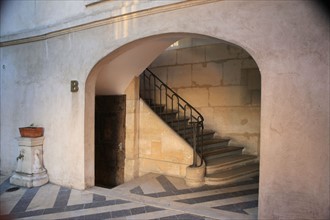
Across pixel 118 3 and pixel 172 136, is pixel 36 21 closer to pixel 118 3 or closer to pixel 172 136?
pixel 118 3

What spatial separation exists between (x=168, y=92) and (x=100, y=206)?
366cm

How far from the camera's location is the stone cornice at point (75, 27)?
329 centimetres

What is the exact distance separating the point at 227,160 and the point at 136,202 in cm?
215

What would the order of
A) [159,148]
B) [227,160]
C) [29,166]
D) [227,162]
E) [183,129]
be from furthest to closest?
[183,129] → [159,148] → [227,160] → [227,162] → [29,166]

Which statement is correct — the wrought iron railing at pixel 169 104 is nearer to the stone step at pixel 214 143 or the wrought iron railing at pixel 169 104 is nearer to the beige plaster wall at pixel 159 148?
the stone step at pixel 214 143

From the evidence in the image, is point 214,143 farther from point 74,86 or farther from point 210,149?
point 74,86

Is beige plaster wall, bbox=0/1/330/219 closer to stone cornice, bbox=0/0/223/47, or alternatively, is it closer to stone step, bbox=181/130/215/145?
stone cornice, bbox=0/0/223/47

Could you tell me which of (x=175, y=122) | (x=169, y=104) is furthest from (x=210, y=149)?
(x=169, y=104)

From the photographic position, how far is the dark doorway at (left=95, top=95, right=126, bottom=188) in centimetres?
539

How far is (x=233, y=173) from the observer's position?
474 cm

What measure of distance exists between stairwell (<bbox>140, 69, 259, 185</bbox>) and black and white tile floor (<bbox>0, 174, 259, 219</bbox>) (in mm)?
243

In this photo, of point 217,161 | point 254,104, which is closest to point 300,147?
point 217,161

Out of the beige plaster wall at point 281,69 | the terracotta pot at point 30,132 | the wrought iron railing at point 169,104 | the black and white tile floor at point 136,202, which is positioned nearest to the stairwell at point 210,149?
the wrought iron railing at point 169,104

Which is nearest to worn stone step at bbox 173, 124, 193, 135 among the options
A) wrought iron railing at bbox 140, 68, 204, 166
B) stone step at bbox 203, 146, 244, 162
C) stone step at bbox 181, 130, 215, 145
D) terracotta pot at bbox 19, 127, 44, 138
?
wrought iron railing at bbox 140, 68, 204, 166
